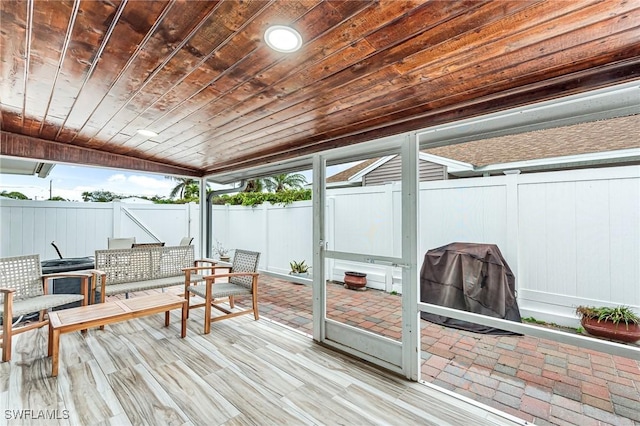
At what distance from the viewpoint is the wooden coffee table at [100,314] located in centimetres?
229

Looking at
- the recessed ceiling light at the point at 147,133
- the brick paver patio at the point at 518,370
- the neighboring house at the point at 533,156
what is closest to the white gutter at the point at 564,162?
the neighboring house at the point at 533,156

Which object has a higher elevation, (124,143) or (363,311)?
(124,143)

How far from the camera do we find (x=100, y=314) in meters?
2.60

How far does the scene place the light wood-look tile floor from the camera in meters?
1.84

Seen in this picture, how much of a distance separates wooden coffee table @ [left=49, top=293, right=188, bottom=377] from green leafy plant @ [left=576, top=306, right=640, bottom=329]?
4.16 m

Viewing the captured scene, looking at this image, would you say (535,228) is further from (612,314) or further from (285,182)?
(285,182)

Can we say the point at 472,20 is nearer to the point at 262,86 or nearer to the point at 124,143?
the point at 262,86

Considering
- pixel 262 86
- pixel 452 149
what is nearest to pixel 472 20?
pixel 262 86

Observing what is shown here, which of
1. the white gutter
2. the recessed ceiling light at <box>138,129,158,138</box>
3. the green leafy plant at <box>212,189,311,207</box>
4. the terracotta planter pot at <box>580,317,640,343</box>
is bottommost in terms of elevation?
the terracotta planter pot at <box>580,317,640,343</box>

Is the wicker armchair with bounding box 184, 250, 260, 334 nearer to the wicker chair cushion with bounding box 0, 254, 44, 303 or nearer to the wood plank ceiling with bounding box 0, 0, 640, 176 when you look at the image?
the wicker chair cushion with bounding box 0, 254, 44, 303

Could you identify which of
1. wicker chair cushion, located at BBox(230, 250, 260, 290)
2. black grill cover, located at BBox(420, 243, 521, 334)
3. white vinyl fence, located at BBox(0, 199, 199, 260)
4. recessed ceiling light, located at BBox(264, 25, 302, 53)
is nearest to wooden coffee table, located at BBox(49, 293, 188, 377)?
wicker chair cushion, located at BBox(230, 250, 260, 290)

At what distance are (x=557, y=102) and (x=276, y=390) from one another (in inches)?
107

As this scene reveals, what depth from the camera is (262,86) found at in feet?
5.92

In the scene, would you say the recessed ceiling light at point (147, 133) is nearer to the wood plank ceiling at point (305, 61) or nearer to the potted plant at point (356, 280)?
the wood plank ceiling at point (305, 61)
